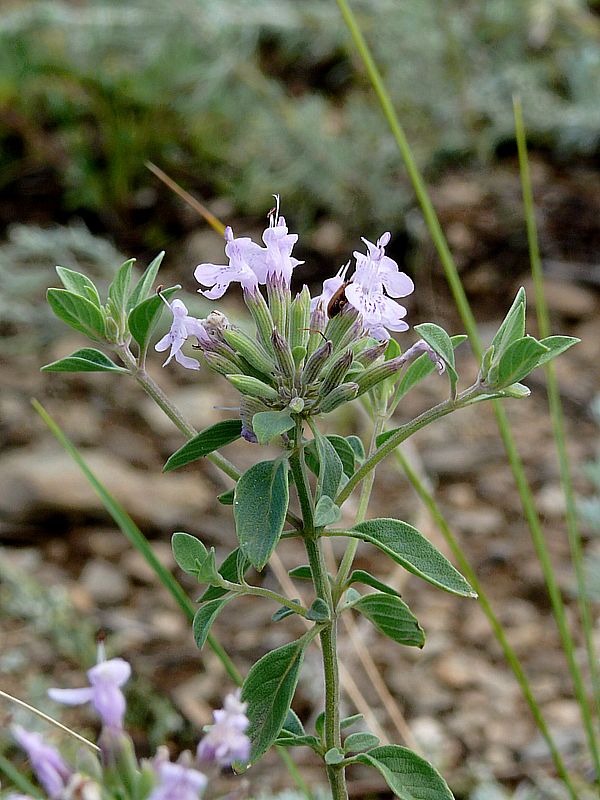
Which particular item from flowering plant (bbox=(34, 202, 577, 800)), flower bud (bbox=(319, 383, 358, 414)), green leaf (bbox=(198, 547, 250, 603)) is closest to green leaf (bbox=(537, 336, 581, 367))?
flowering plant (bbox=(34, 202, 577, 800))

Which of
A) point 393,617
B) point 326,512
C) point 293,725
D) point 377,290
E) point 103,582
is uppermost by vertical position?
point 377,290

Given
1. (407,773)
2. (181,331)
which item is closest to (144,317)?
(181,331)

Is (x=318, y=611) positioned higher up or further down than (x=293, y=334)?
further down

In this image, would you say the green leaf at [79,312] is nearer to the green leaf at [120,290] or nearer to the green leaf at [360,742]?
the green leaf at [120,290]

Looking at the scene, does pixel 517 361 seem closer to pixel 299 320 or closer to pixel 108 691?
pixel 299 320

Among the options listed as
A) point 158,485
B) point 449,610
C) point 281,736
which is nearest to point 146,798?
point 281,736

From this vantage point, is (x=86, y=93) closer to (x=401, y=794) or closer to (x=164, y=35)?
(x=164, y=35)

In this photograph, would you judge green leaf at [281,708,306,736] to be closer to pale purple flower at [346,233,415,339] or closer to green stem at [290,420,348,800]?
green stem at [290,420,348,800]

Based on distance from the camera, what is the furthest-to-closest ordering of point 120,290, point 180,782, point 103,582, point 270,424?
point 103,582 → point 120,290 → point 270,424 → point 180,782
